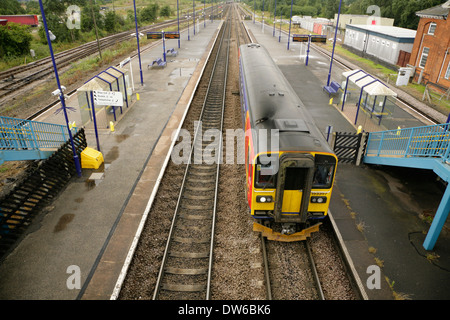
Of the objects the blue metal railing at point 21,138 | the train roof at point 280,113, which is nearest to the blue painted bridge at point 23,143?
the blue metal railing at point 21,138

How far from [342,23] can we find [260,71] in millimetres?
55177

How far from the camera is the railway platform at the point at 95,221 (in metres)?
7.86

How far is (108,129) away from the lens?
1697 cm

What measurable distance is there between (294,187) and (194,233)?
3567 millimetres

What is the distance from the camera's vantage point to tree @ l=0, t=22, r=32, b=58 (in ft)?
109

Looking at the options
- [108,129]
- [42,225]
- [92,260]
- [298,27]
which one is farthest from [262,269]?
[298,27]

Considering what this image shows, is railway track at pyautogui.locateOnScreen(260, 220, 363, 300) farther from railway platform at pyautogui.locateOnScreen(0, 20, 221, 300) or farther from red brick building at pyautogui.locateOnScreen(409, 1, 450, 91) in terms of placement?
red brick building at pyautogui.locateOnScreen(409, 1, 450, 91)

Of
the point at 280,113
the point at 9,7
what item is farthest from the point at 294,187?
the point at 9,7

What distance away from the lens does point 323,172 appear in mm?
8234

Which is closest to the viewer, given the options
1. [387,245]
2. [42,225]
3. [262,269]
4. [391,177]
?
[262,269]

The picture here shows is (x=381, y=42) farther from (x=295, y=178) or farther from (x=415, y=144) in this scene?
(x=295, y=178)

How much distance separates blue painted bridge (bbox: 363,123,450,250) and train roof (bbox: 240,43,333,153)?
3516 millimetres

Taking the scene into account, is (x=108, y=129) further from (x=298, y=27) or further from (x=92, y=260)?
(x=298, y=27)
